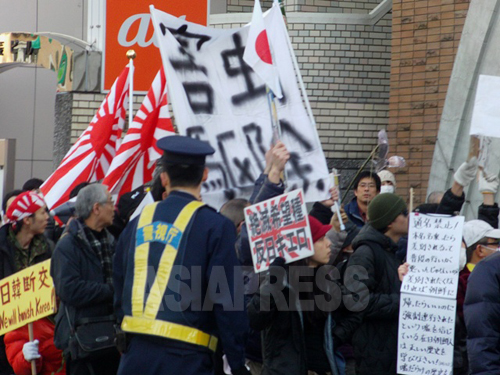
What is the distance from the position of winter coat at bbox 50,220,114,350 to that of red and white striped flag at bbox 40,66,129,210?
1904 mm

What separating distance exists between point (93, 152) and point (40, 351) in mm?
2201

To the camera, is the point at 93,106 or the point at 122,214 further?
the point at 93,106

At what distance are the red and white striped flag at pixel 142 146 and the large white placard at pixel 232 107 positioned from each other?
4.00 ft

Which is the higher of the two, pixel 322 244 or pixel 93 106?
pixel 93 106

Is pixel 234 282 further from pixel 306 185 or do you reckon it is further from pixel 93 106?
pixel 93 106

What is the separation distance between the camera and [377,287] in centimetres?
625

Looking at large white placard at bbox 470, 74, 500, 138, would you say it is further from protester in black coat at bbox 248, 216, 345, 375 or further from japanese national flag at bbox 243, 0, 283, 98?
japanese national flag at bbox 243, 0, 283, 98

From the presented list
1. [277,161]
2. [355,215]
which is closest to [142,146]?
[355,215]

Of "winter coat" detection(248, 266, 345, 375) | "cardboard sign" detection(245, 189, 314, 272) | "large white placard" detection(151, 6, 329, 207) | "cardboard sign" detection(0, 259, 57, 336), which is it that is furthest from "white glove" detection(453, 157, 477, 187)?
"cardboard sign" detection(0, 259, 57, 336)

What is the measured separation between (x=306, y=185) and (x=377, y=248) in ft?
2.68

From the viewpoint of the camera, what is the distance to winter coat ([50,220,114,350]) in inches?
252

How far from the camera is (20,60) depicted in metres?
12.8

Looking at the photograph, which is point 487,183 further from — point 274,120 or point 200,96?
point 200,96

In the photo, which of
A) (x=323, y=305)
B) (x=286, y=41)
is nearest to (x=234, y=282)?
(x=323, y=305)
